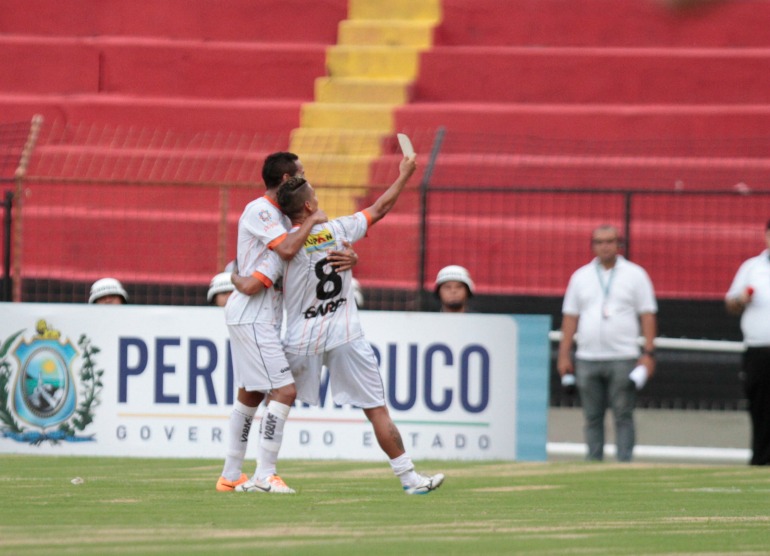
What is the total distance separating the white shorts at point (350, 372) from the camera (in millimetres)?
8461

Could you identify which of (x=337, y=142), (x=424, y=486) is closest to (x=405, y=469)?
(x=424, y=486)

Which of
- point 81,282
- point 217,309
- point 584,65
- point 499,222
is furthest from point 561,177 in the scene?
point 217,309

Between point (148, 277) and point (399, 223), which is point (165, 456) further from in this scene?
point (399, 223)

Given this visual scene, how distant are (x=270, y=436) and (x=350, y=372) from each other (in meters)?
0.57

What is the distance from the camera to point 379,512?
292 inches

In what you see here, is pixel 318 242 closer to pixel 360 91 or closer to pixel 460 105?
pixel 460 105

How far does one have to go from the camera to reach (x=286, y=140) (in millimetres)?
19188

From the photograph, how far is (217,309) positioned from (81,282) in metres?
5.41

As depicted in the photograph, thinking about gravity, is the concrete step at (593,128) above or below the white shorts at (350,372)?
above

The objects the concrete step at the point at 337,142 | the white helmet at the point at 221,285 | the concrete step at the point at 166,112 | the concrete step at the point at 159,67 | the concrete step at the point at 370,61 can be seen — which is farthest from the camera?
the concrete step at the point at 159,67

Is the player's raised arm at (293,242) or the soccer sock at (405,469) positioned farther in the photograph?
the soccer sock at (405,469)

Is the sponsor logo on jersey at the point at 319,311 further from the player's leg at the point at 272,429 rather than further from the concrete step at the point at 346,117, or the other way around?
the concrete step at the point at 346,117

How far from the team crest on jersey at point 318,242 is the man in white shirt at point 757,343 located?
465 cm

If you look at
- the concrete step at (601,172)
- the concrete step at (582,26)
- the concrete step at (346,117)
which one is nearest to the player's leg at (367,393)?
the concrete step at (601,172)
